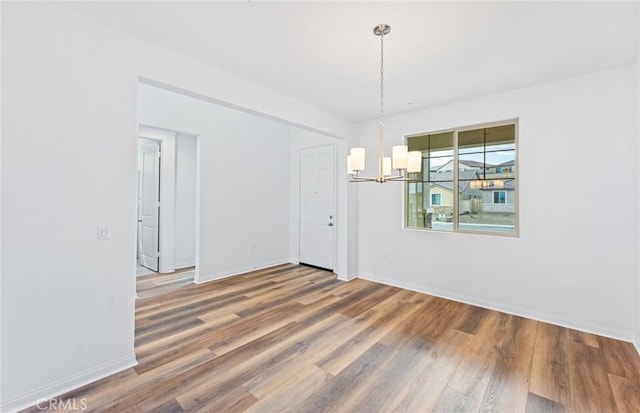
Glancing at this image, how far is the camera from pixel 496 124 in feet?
11.5

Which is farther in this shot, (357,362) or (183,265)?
(183,265)

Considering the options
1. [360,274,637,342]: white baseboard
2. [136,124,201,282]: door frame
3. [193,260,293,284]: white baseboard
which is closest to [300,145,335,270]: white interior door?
[193,260,293,284]: white baseboard

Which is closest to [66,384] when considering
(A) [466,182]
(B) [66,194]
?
(B) [66,194]

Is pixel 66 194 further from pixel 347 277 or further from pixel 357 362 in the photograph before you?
pixel 347 277

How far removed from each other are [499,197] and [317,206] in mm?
3093

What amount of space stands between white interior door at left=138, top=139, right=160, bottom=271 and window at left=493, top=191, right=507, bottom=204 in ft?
18.0

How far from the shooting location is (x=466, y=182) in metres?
3.84

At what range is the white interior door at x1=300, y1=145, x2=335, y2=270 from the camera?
5.25 m

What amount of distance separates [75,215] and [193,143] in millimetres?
3936

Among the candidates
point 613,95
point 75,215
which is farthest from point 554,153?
point 75,215

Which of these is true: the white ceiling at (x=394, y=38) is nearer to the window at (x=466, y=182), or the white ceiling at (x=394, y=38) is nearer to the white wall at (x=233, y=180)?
the window at (x=466, y=182)

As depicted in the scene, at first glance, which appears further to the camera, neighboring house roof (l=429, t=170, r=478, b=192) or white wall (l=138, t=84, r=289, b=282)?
white wall (l=138, t=84, r=289, b=282)

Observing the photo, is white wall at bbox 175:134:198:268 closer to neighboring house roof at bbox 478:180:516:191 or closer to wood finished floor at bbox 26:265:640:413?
wood finished floor at bbox 26:265:640:413

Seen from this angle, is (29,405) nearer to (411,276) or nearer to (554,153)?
(411,276)
